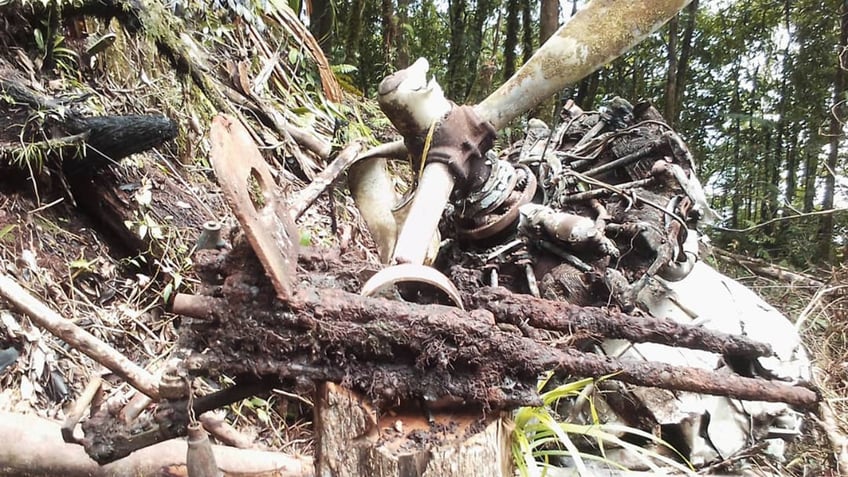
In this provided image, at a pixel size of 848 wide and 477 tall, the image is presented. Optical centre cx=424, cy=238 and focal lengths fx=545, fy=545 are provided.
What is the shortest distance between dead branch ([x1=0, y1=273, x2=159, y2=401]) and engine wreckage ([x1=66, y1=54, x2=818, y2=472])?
82mm

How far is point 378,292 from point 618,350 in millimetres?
1219

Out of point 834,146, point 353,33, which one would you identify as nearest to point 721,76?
point 834,146

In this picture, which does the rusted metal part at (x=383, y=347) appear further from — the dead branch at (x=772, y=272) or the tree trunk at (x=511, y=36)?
the tree trunk at (x=511, y=36)

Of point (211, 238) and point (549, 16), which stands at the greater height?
point (549, 16)

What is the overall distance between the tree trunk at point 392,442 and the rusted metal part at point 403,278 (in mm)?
190

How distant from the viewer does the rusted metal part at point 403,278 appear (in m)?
1.00

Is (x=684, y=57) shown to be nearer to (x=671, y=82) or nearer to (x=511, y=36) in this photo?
(x=671, y=82)

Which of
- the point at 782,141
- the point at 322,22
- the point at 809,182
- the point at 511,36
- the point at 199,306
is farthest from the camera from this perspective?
the point at 511,36

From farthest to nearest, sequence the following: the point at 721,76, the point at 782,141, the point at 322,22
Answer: the point at 721,76 → the point at 782,141 → the point at 322,22

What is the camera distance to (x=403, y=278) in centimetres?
101

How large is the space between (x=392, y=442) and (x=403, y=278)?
0.28 metres

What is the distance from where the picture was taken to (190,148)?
312 cm

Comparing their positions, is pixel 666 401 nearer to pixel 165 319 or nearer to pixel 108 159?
pixel 165 319

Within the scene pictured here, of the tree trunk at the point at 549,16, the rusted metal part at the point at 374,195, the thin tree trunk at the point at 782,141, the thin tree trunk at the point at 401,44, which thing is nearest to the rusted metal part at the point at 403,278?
the rusted metal part at the point at 374,195
